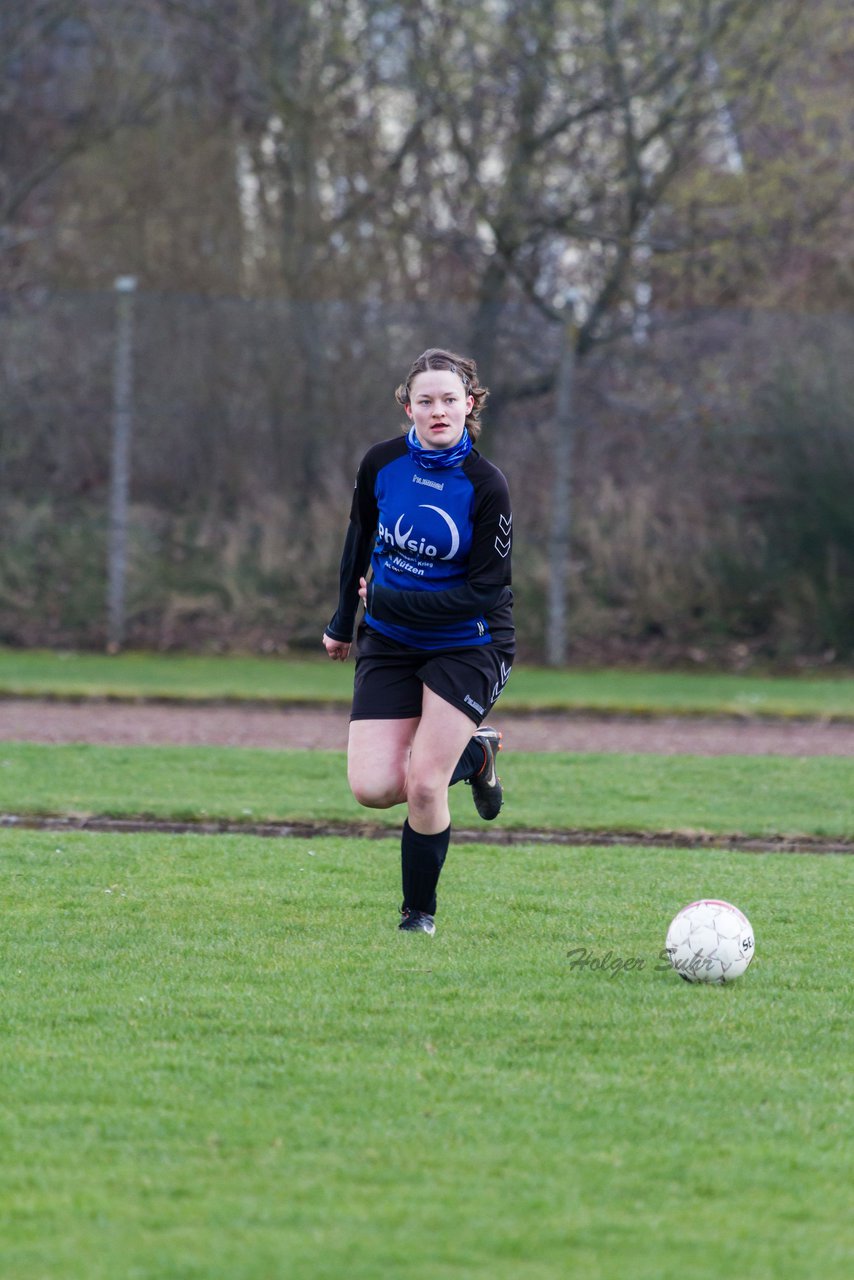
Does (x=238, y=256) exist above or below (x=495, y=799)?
above

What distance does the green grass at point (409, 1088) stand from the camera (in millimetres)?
3158

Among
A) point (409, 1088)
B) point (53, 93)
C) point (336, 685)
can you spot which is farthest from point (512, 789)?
point (53, 93)

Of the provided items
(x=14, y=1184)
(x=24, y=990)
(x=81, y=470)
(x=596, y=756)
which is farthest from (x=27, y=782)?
(x=81, y=470)

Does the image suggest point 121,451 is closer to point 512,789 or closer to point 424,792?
point 512,789

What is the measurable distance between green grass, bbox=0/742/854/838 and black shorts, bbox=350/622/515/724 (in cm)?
245

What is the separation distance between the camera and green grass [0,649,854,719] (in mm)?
13695

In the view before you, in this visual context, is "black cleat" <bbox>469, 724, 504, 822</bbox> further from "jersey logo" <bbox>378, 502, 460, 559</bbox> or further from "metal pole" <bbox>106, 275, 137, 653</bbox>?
"metal pole" <bbox>106, 275, 137, 653</bbox>

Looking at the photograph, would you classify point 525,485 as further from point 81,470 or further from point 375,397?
point 81,470

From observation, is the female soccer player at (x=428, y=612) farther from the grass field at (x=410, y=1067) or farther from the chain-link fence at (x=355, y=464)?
the chain-link fence at (x=355, y=464)

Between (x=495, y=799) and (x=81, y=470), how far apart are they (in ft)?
39.3

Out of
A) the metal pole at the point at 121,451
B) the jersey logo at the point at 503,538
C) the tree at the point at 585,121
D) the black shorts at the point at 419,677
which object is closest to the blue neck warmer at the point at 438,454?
the jersey logo at the point at 503,538

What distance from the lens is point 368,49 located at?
1959 centimetres

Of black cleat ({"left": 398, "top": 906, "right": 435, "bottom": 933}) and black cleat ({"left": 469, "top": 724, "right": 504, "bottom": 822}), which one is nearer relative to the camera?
black cleat ({"left": 398, "top": 906, "right": 435, "bottom": 933})

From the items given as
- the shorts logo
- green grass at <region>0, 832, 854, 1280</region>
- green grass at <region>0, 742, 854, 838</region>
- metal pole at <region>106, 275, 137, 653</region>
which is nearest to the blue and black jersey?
the shorts logo
